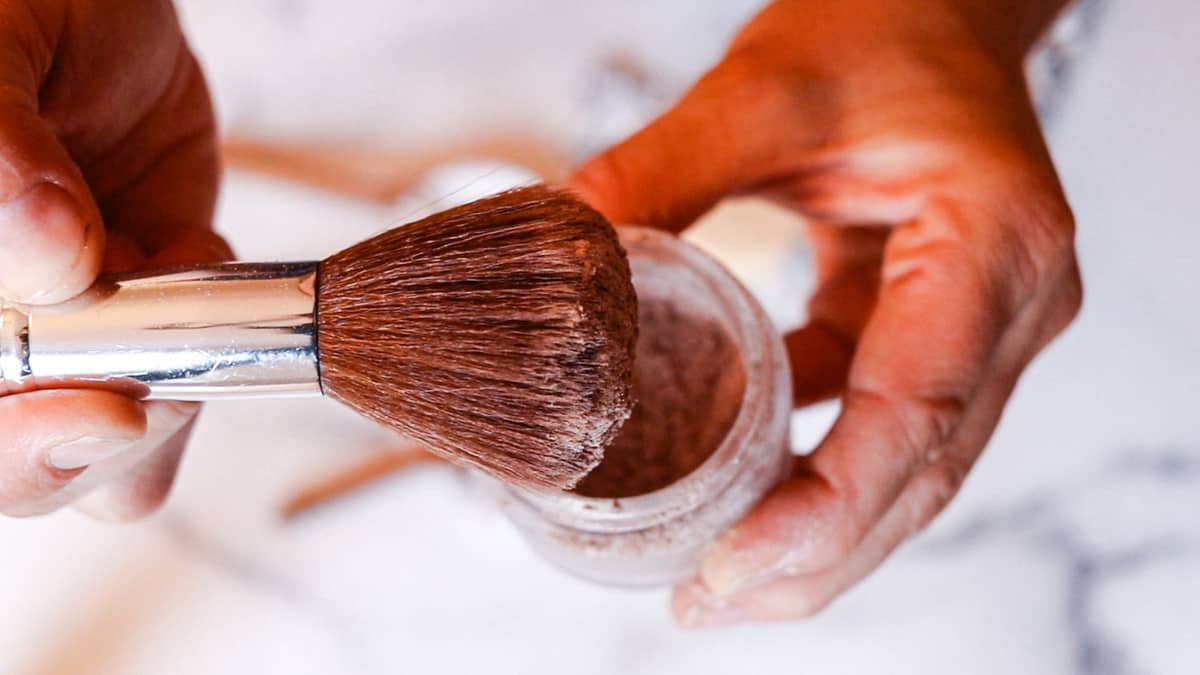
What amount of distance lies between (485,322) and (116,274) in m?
0.13

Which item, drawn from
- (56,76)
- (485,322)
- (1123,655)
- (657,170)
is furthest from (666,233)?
(1123,655)

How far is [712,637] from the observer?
621 millimetres

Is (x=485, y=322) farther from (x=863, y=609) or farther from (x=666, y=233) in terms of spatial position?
(x=863, y=609)

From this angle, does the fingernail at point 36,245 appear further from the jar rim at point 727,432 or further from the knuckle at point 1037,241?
the knuckle at point 1037,241

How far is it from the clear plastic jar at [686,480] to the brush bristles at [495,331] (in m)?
0.05

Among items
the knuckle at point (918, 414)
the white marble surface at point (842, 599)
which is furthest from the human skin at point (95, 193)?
the knuckle at point (918, 414)

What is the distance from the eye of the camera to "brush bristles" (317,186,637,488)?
13.3 inches

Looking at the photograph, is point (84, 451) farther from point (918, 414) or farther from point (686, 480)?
point (918, 414)

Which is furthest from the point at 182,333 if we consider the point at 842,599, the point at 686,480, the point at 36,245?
the point at 842,599

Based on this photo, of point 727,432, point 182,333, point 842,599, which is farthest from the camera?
point 842,599

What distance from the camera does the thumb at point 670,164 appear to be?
47 cm

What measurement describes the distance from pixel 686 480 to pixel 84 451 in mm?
213

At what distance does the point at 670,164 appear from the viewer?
0.47 m

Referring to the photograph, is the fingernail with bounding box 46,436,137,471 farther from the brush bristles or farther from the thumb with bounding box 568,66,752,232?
the thumb with bounding box 568,66,752,232
